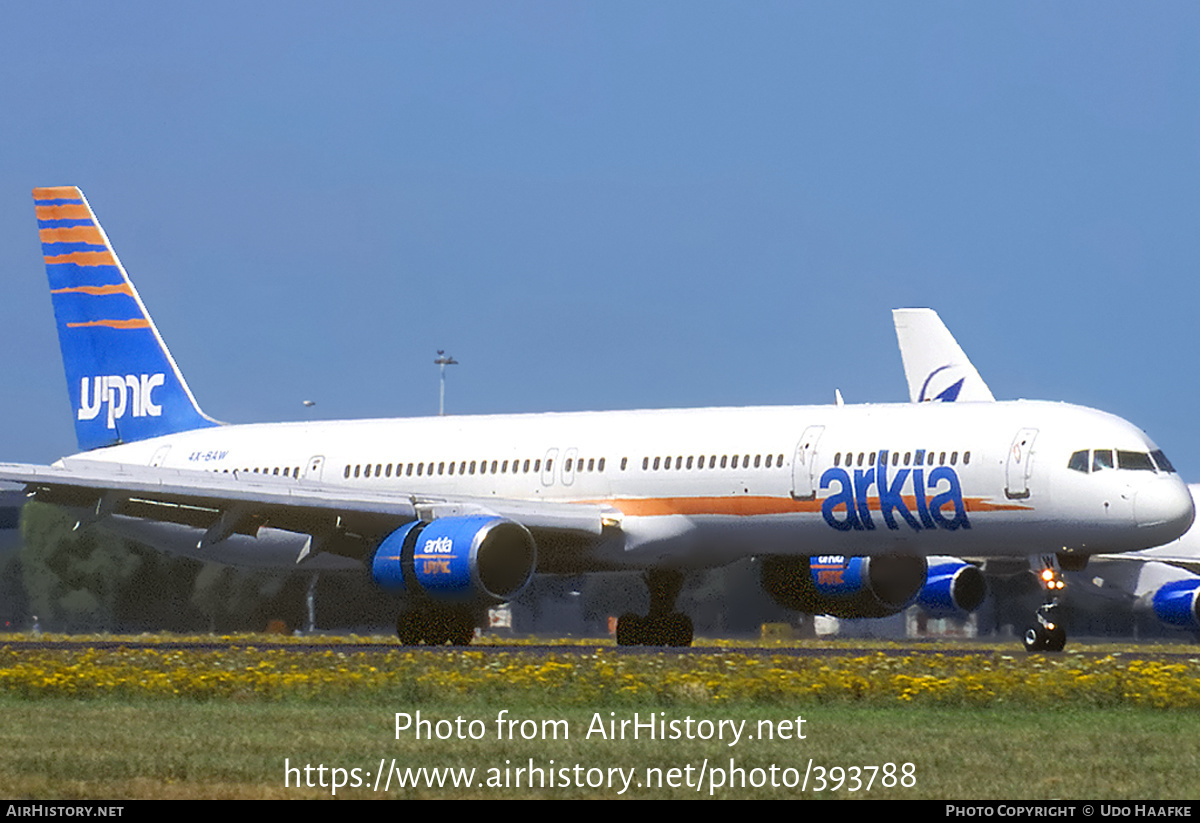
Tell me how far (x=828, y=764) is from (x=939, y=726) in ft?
12.5

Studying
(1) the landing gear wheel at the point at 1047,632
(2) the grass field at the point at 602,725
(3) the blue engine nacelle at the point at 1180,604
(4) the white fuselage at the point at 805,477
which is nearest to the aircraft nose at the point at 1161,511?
(4) the white fuselage at the point at 805,477

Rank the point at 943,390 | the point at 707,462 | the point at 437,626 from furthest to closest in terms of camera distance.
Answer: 1. the point at 943,390
2. the point at 437,626
3. the point at 707,462

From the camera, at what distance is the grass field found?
13.0 metres

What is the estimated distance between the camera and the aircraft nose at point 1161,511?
98.5 feet

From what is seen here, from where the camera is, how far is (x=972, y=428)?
103 ft

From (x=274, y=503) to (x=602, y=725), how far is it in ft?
53.3

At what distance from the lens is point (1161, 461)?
3120cm

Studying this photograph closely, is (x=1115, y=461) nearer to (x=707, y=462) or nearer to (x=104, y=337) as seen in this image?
(x=707, y=462)

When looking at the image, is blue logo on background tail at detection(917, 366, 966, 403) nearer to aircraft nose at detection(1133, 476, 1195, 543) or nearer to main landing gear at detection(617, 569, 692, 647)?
main landing gear at detection(617, 569, 692, 647)

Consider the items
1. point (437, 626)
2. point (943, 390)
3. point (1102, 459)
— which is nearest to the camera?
point (1102, 459)

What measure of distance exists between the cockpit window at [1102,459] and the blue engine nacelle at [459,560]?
8.70 meters

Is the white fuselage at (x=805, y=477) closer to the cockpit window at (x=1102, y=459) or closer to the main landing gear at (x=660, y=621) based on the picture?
the cockpit window at (x=1102, y=459)

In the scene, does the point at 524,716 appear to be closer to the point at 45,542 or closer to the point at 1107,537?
the point at 1107,537

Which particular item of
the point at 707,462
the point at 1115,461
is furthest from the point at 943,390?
the point at 1115,461
